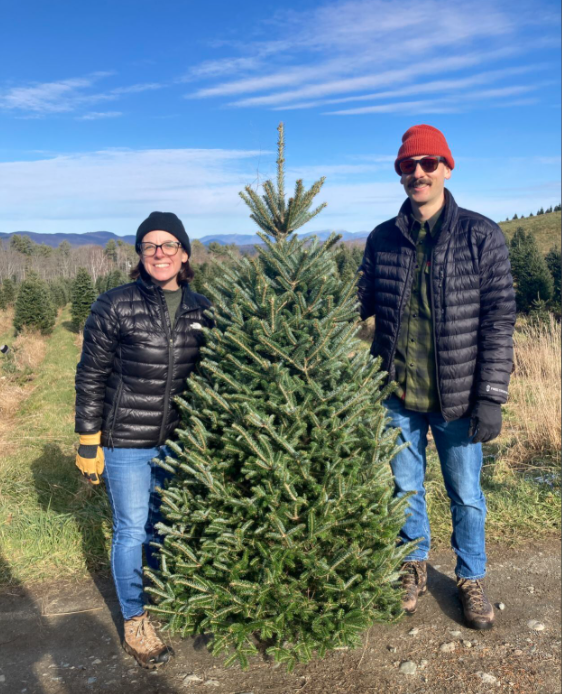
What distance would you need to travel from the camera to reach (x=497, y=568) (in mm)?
4066

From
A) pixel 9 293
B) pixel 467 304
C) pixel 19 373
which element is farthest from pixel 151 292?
pixel 9 293

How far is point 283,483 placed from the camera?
8.02 feet

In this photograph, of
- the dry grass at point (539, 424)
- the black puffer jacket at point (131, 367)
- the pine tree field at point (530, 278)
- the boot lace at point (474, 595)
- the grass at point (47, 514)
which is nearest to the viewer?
the black puffer jacket at point (131, 367)

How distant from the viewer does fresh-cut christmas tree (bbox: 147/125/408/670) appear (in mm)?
2512

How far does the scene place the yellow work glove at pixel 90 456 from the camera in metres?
3.05

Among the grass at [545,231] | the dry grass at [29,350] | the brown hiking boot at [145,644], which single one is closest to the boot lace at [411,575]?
the brown hiking boot at [145,644]

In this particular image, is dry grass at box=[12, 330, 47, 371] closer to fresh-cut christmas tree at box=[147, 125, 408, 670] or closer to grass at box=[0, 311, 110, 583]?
grass at box=[0, 311, 110, 583]

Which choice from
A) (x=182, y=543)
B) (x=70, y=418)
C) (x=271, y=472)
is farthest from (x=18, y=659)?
(x=70, y=418)

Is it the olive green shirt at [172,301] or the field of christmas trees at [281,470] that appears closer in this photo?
the field of christmas trees at [281,470]

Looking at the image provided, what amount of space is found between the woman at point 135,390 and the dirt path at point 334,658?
0.63ft

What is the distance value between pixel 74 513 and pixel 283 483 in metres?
3.18

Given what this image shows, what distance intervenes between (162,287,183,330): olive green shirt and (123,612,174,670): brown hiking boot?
6.37ft

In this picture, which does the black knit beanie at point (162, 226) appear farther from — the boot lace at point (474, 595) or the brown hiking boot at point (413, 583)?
the boot lace at point (474, 595)

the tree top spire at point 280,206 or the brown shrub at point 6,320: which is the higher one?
the tree top spire at point 280,206
